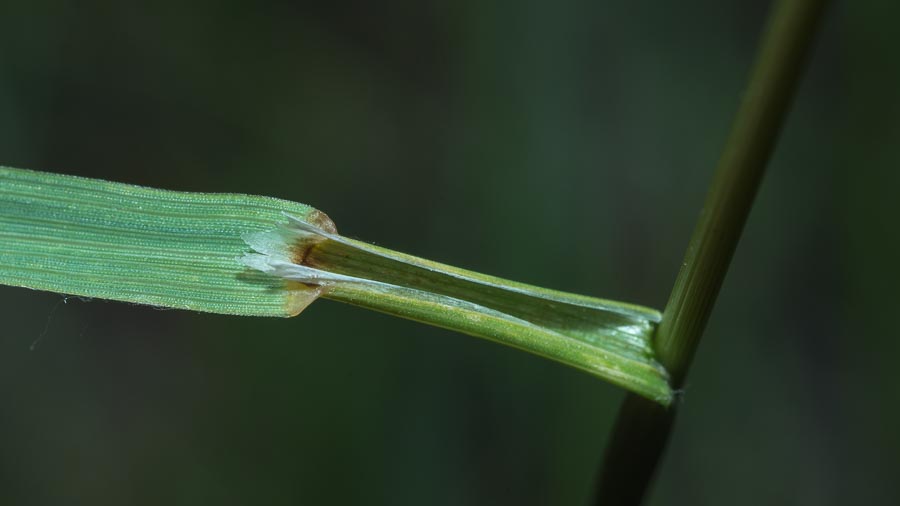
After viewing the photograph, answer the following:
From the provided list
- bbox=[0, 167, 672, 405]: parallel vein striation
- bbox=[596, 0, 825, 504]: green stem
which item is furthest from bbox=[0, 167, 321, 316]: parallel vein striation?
bbox=[596, 0, 825, 504]: green stem

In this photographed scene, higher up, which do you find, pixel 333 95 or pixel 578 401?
pixel 333 95

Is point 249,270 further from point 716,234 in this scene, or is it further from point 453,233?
point 453,233

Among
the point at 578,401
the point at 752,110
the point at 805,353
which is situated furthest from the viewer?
the point at 805,353

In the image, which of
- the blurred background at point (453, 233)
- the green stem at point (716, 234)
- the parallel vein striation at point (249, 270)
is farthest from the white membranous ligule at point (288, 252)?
the blurred background at point (453, 233)

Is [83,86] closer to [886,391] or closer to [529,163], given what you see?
[529,163]

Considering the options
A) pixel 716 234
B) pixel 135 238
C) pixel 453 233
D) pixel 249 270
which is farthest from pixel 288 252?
pixel 453 233

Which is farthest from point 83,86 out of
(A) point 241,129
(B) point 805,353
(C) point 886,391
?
(C) point 886,391

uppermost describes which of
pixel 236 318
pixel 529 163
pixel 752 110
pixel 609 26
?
pixel 609 26

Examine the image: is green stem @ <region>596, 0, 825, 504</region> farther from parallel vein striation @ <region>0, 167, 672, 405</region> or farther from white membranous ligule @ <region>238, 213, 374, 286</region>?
white membranous ligule @ <region>238, 213, 374, 286</region>
